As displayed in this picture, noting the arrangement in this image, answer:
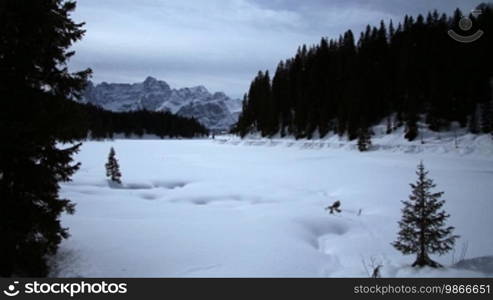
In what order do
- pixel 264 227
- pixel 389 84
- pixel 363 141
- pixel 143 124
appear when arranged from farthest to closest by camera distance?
pixel 143 124
pixel 389 84
pixel 363 141
pixel 264 227

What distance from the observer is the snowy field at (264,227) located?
7.20 m

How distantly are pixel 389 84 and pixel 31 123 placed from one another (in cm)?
5839

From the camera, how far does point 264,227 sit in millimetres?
10758

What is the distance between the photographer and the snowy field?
7.20 meters

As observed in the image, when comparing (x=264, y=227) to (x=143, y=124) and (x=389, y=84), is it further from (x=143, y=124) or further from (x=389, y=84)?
(x=143, y=124)

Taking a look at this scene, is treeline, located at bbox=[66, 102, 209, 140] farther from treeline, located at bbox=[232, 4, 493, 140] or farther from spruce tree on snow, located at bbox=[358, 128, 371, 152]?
spruce tree on snow, located at bbox=[358, 128, 371, 152]

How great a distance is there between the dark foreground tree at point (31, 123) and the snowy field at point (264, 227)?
1.46 meters

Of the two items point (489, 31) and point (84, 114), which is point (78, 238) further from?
point (489, 31)

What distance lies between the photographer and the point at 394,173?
68.8 ft

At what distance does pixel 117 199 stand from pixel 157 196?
2.81 meters

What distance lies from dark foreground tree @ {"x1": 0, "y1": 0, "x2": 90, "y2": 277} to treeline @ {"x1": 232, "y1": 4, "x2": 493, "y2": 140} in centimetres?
3940

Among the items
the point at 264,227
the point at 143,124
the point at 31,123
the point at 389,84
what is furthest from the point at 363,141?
the point at 143,124

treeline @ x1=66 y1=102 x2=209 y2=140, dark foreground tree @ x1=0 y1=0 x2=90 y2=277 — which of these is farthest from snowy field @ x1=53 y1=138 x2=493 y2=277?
treeline @ x1=66 y1=102 x2=209 y2=140

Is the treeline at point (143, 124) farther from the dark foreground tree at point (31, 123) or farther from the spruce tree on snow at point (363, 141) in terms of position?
the dark foreground tree at point (31, 123)
